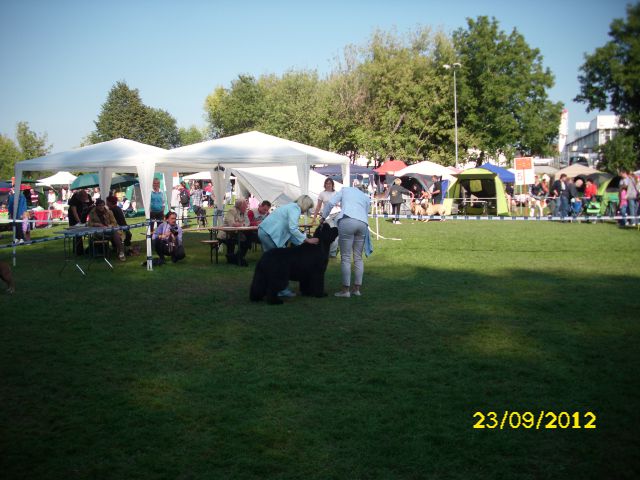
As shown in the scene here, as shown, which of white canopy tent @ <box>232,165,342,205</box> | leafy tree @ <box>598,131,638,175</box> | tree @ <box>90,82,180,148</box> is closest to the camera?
white canopy tent @ <box>232,165,342,205</box>

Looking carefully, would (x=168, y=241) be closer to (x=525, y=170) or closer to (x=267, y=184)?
(x=267, y=184)

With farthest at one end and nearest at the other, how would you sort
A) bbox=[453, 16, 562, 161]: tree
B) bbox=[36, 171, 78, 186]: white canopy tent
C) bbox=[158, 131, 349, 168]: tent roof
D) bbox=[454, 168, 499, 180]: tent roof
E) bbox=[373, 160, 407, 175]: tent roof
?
bbox=[453, 16, 562, 161]: tree < bbox=[36, 171, 78, 186]: white canopy tent < bbox=[373, 160, 407, 175]: tent roof < bbox=[454, 168, 499, 180]: tent roof < bbox=[158, 131, 349, 168]: tent roof

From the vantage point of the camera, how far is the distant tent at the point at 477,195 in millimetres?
30672

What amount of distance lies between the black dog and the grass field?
245mm

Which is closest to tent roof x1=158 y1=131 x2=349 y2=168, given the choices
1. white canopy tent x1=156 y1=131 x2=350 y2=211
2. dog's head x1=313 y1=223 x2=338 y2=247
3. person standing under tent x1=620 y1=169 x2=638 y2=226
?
white canopy tent x1=156 y1=131 x2=350 y2=211

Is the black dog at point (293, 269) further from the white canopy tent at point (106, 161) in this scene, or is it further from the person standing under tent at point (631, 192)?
the person standing under tent at point (631, 192)

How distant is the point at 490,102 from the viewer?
50.3m

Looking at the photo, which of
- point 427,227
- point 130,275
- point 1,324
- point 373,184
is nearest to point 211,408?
point 1,324

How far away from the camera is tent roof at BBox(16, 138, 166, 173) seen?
14.6 metres

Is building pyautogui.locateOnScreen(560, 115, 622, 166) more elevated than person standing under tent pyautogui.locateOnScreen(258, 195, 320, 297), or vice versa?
building pyautogui.locateOnScreen(560, 115, 622, 166)

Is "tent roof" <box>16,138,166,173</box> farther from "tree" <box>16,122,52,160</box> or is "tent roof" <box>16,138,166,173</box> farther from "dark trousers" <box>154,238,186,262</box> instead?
"tree" <box>16,122,52,160</box>

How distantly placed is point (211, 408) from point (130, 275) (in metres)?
8.25

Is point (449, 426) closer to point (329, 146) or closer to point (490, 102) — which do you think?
point (490, 102)
